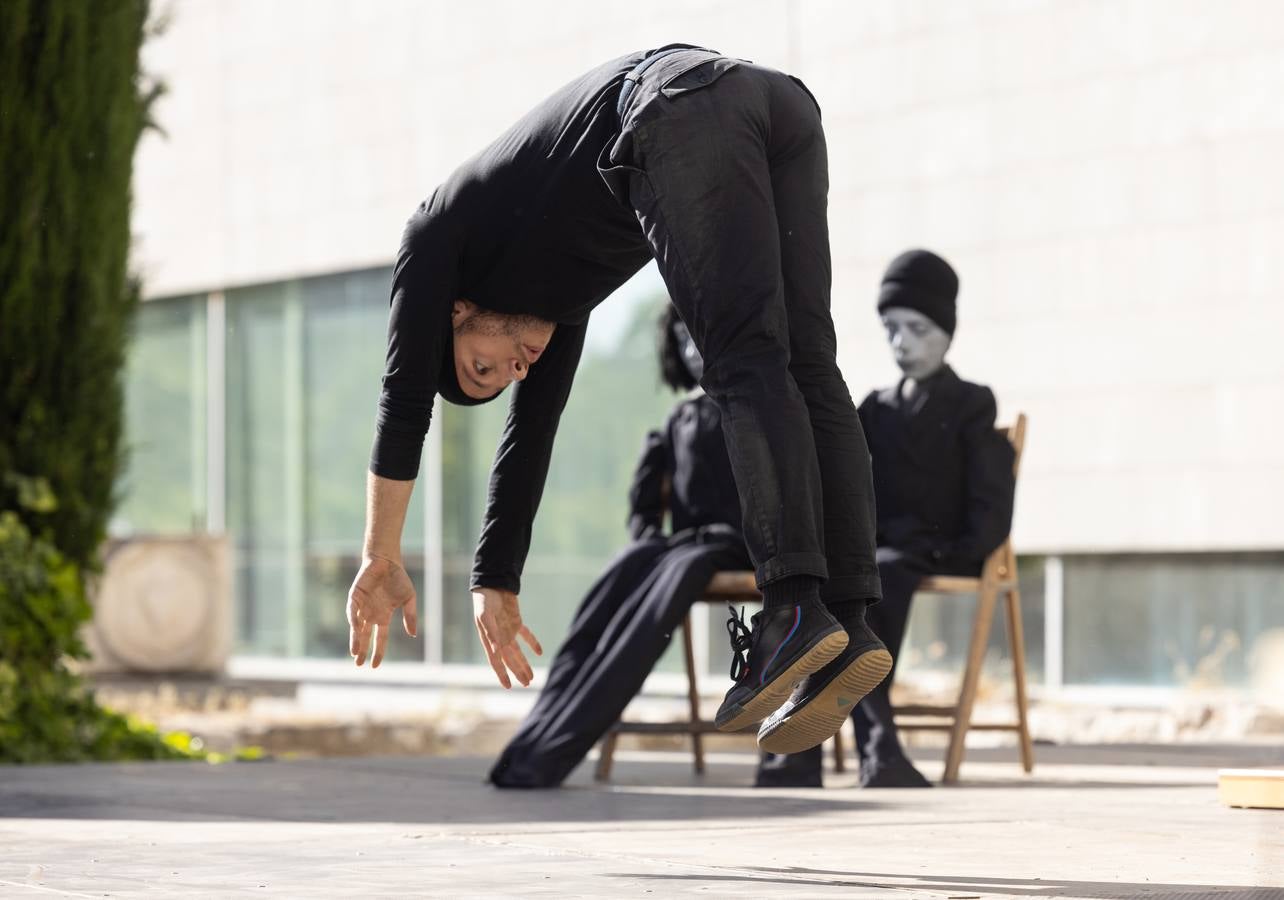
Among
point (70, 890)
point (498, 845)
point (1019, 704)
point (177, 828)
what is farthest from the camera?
point (1019, 704)

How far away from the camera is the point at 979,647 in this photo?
609cm

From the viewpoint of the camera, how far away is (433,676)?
52.5 feet

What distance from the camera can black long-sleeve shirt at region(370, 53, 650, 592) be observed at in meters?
3.43

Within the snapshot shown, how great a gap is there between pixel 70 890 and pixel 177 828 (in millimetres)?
1148

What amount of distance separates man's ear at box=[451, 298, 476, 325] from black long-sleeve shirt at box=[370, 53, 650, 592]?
28 millimetres

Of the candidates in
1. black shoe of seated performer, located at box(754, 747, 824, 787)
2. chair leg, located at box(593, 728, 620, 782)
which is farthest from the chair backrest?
chair leg, located at box(593, 728, 620, 782)

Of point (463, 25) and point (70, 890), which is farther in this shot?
point (463, 25)

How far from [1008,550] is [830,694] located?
317cm

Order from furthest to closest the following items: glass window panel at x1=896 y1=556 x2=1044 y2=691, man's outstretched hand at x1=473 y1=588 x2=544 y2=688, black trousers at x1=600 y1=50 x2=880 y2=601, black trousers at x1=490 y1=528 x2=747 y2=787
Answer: glass window panel at x1=896 y1=556 x2=1044 y2=691, black trousers at x1=490 y1=528 x2=747 y2=787, man's outstretched hand at x1=473 y1=588 x2=544 y2=688, black trousers at x1=600 y1=50 x2=880 y2=601

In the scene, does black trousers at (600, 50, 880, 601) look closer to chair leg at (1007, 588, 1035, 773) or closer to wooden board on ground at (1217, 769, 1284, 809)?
wooden board on ground at (1217, 769, 1284, 809)

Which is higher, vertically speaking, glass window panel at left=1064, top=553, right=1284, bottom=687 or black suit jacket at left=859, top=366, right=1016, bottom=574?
black suit jacket at left=859, top=366, right=1016, bottom=574

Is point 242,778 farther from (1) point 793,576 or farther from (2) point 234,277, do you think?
(2) point 234,277

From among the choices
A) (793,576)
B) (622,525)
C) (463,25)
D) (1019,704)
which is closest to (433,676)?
(622,525)

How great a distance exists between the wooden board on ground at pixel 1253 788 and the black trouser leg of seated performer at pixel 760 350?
158cm
